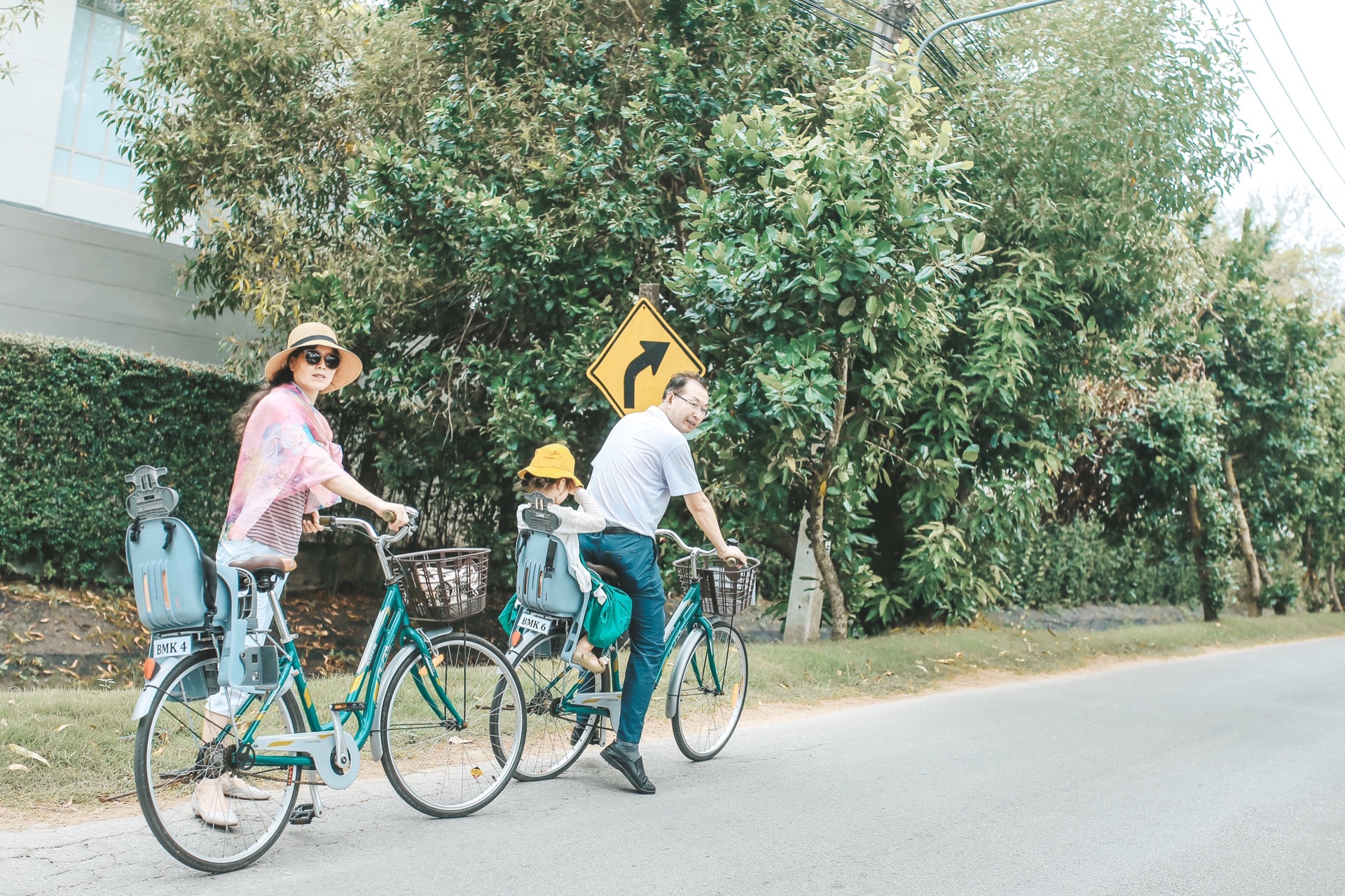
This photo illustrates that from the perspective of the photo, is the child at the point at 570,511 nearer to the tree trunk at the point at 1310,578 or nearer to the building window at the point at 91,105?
the building window at the point at 91,105

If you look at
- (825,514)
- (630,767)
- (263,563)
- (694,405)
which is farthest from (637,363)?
(263,563)

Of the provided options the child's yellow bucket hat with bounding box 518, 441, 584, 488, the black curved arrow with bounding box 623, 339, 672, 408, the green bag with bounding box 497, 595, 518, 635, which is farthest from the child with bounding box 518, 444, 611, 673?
the black curved arrow with bounding box 623, 339, 672, 408

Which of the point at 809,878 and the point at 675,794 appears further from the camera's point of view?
the point at 675,794

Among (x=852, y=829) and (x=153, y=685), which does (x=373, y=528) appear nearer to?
(x=153, y=685)

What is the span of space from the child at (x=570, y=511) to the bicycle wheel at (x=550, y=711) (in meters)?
0.16

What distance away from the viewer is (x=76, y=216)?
48.1 feet

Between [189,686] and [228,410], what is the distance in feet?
29.8

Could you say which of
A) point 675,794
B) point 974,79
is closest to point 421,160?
point 974,79

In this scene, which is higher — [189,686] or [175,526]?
[175,526]

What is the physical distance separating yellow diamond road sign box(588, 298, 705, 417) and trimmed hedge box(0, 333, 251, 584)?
605 cm

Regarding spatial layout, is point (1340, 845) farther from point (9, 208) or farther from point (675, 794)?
point (9, 208)

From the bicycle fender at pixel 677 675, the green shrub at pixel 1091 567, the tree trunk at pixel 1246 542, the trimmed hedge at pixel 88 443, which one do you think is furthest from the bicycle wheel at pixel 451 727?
the tree trunk at pixel 1246 542

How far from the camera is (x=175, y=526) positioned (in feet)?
13.0

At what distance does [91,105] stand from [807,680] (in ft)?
41.9
